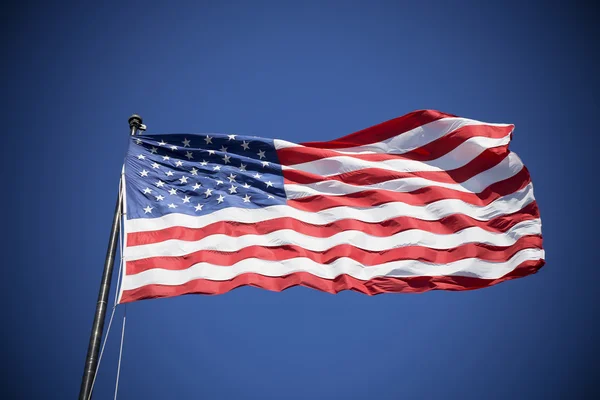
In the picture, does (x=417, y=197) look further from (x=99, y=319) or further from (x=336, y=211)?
(x=99, y=319)

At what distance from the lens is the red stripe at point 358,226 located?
10.7 m

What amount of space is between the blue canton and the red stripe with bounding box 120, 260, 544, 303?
1.51 m

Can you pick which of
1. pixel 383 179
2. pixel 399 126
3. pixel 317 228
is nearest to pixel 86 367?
pixel 317 228

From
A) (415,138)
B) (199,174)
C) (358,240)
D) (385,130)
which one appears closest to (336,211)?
(358,240)

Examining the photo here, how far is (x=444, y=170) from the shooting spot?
12562 millimetres

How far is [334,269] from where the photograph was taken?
10.9m

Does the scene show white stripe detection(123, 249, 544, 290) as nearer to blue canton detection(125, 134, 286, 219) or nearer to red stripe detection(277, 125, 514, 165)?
blue canton detection(125, 134, 286, 219)

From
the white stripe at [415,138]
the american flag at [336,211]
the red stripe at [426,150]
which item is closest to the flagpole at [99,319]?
the american flag at [336,211]

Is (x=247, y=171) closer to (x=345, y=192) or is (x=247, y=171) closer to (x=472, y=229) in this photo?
(x=345, y=192)

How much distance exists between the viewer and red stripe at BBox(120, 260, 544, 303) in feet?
31.6

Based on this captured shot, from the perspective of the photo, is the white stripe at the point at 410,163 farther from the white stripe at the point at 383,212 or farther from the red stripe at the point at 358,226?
the red stripe at the point at 358,226

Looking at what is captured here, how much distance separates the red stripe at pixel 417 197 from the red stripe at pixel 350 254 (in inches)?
40.9

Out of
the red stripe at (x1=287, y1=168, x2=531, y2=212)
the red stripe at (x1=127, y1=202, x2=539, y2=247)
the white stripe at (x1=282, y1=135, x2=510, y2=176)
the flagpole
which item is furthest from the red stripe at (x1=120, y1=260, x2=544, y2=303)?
the white stripe at (x1=282, y1=135, x2=510, y2=176)

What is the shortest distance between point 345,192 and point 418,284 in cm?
241
